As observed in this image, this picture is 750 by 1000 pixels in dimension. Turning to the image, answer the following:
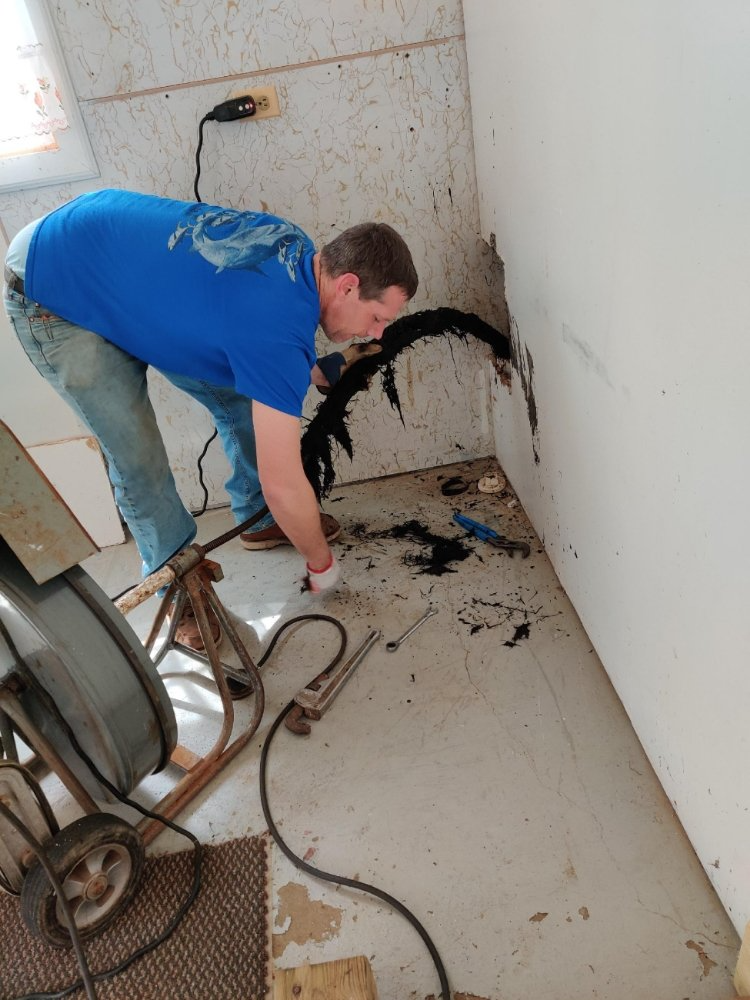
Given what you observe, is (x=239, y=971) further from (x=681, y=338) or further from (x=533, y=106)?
(x=533, y=106)

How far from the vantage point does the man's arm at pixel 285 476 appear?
156cm

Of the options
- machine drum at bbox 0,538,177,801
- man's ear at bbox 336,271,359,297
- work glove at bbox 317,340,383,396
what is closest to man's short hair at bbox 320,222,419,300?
man's ear at bbox 336,271,359,297

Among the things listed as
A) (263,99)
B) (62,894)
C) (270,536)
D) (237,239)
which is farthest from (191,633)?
(263,99)

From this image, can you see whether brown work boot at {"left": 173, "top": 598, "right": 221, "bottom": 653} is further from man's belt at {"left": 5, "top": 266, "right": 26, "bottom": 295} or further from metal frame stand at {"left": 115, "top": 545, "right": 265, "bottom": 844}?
man's belt at {"left": 5, "top": 266, "right": 26, "bottom": 295}

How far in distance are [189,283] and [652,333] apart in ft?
3.30

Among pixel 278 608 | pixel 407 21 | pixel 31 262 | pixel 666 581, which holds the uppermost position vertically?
pixel 407 21

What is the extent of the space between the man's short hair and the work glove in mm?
510

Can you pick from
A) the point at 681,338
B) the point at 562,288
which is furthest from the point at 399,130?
the point at 681,338

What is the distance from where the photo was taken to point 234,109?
2.01 metres

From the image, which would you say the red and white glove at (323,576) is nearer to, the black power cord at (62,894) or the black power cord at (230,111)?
the black power cord at (62,894)

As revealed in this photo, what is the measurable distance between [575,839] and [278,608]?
108cm

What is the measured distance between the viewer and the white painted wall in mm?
911

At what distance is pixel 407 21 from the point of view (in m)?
2.00

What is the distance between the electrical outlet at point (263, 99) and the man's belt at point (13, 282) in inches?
33.2
